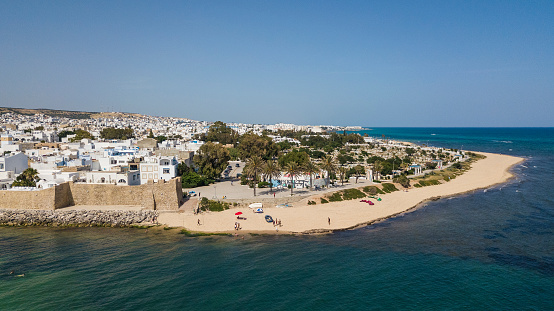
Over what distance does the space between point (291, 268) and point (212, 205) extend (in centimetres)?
1694

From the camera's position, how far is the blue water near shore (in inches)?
859

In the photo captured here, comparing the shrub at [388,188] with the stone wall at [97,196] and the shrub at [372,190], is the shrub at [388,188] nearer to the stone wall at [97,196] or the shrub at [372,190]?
the shrub at [372,190]

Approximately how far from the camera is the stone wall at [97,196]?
38.9 metres

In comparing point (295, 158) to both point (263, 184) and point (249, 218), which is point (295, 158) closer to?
point (263, 184)

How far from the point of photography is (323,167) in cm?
5209

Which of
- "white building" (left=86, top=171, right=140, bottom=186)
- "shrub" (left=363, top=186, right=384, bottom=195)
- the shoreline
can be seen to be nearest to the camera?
the shoreline

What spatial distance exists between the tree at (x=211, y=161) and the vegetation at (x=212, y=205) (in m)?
13.1

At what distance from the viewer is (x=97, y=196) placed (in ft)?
134

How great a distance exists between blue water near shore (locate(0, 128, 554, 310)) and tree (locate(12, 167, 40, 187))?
374 inches

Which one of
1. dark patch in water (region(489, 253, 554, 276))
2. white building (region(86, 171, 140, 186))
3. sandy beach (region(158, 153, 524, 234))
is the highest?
white building (region(86, 171, 140, 186))

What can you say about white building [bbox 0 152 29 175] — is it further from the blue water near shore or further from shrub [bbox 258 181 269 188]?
shrub [bbox 258 181 269 188]

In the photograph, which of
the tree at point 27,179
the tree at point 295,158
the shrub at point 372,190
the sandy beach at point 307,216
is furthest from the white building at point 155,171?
the shrub at point 372,190

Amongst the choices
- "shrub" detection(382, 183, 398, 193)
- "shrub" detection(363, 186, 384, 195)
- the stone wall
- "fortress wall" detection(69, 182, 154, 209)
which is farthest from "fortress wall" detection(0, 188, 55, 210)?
"shrub" detection(382, 183, 398, 193)

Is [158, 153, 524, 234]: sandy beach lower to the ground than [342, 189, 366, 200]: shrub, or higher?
lower
